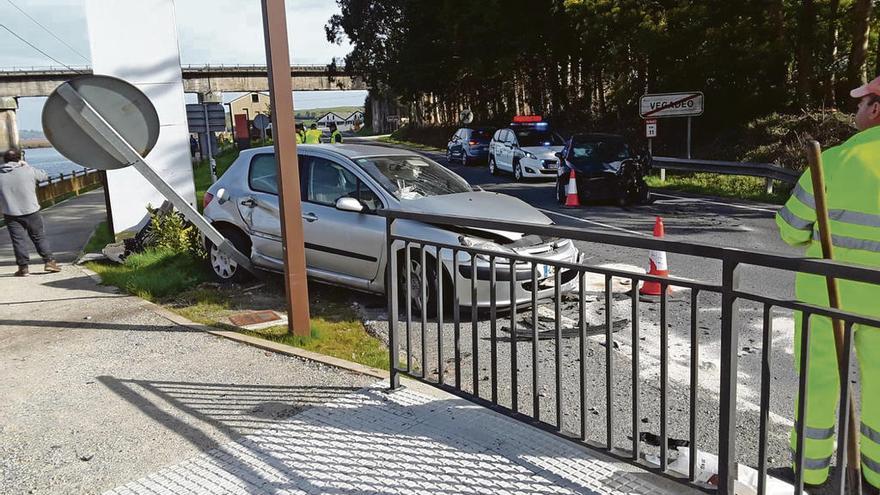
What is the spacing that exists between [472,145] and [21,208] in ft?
67.0

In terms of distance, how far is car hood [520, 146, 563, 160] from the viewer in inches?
806

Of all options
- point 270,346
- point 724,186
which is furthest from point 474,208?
point 724,186

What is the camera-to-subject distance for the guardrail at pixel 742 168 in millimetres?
14266

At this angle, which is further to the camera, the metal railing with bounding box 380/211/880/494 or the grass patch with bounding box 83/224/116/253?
the grass patch with bounding box 83/224/116/253

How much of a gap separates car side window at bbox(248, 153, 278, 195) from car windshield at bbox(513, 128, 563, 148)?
13908 mm

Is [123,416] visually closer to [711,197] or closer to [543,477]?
[543,477]

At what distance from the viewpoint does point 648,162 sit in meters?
15.6

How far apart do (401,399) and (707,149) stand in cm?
2121

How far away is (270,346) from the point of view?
5746 millimetres

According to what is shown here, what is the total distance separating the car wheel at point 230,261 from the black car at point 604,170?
8263mm

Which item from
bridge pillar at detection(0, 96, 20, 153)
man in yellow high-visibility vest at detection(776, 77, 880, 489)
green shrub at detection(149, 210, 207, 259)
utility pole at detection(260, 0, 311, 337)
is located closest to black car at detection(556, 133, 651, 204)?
green shrub at detection(149, 210, 207, 259)

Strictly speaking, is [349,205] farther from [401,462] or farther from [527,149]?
[527,149]

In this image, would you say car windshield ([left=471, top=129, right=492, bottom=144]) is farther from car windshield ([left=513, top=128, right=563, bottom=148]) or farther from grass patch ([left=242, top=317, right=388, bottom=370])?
grass patch ([left=242, top=317, right=388, bottom=370])

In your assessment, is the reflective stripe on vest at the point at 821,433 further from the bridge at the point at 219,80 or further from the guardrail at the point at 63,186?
the bridge at the point at 219,80
